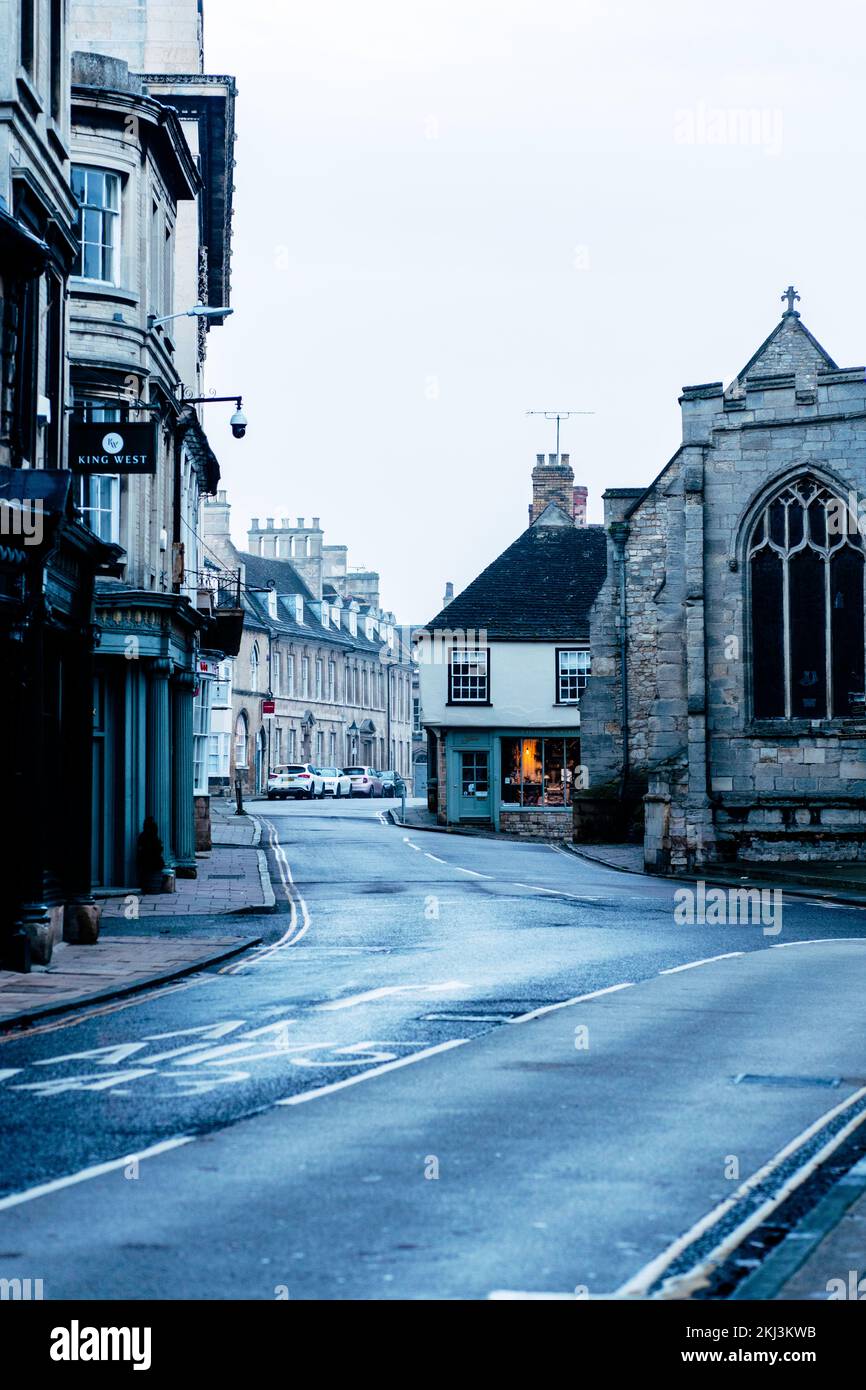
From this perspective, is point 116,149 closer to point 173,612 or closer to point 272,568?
point 173,612

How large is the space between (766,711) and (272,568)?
6985 centimetres

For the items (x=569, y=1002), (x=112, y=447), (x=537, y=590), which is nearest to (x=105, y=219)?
(x=112, y=447)

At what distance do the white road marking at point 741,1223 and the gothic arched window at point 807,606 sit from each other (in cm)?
2607

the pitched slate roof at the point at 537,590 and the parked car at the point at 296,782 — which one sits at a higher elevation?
the pitched slate roof at the point at 537,590

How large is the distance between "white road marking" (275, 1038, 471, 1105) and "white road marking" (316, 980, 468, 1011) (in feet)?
7.48

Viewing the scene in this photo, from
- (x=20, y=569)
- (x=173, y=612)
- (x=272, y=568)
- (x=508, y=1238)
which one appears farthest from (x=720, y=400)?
(x=272, y=568)

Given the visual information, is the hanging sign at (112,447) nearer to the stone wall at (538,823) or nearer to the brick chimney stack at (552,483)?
the stone wall at (538,823)

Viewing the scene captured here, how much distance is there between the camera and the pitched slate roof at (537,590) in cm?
5800

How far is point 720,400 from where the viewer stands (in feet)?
118

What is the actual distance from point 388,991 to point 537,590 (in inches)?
1746

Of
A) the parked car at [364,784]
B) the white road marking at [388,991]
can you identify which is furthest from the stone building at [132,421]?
the parked car at [364,784]

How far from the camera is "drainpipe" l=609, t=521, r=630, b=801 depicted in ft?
151

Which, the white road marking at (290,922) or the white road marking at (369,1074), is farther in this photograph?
the white road marking at (290,922)

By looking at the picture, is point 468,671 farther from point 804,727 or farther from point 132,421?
point 132,421
